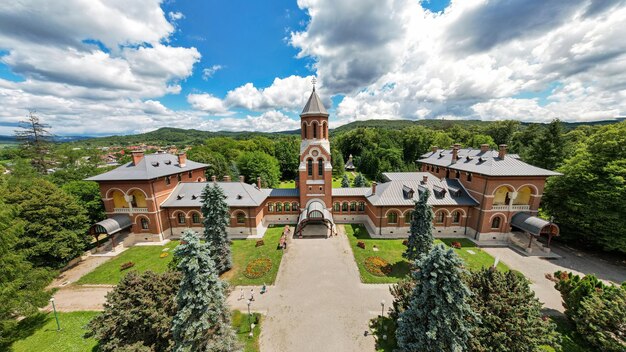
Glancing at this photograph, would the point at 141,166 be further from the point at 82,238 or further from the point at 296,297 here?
the point at 296,297

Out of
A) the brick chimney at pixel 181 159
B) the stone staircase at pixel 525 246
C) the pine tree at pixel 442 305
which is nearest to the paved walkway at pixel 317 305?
the pine tree at pixel 442 305

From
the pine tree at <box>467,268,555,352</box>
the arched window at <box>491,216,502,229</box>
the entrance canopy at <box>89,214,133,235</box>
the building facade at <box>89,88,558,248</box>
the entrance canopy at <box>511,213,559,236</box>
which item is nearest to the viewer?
the pine tree at <box>467,268,555,352</box>

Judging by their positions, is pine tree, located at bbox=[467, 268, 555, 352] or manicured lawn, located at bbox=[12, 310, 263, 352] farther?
manicured lawn, located at bbox=[12, 310, 263, 352]

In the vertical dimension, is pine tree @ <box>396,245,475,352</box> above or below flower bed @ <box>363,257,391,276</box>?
above

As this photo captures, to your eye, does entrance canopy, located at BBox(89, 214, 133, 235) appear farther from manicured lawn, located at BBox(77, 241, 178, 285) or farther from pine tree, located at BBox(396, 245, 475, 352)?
pine tree, located at BBox(396, 245, 475, 352)

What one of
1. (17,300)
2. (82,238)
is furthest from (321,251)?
(82,238)

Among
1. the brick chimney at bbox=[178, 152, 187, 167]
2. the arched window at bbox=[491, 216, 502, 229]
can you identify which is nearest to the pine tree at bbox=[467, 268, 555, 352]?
the arched window at bbox=[491, 216, 502, 229]

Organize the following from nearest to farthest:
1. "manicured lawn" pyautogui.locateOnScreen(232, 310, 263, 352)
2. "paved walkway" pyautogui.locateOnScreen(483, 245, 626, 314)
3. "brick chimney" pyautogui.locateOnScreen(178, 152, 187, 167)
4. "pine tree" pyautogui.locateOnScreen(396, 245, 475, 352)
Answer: "pine tree" pyautogui.locateOnScreen(396, 245, 475, 352), "manicured lawn" pyautogui.locateOnScreen(232, 310, 263, 352), "paved walkway" pyautogui.locateOnScreen(483, 245, 626, 314), "brick chimney" pyautogui.locateOnScreen(178, 152, 187, 167)

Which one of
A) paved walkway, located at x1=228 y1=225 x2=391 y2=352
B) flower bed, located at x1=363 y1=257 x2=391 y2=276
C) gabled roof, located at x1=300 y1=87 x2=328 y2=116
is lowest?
paved walkway, located at x1=228 y1=225 x2=391 y2=352
